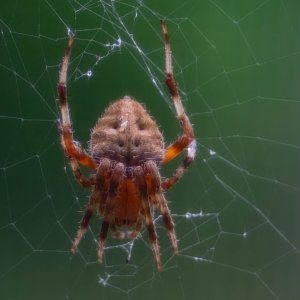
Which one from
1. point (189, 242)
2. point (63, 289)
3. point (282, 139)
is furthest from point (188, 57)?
point (63, 289)

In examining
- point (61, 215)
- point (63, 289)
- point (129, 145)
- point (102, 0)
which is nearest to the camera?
point (129, 145)

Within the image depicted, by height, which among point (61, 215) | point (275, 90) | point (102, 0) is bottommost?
point (61, 215)

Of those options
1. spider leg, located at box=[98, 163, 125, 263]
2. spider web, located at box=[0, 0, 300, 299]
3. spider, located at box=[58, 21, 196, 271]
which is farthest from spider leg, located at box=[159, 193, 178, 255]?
spider web, located at box=[0, 0, 300, 299]

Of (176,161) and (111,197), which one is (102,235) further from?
(176,161)

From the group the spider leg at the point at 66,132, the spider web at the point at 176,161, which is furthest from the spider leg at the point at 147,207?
the spider web at the point at 176,161

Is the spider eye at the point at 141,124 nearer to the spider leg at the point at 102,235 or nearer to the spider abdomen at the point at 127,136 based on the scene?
the spider abdomen at the point at 127,136

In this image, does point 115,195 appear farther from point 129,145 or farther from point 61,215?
point 61,215

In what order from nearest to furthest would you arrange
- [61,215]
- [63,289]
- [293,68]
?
[63,289] < [61,215] < [293,68]
